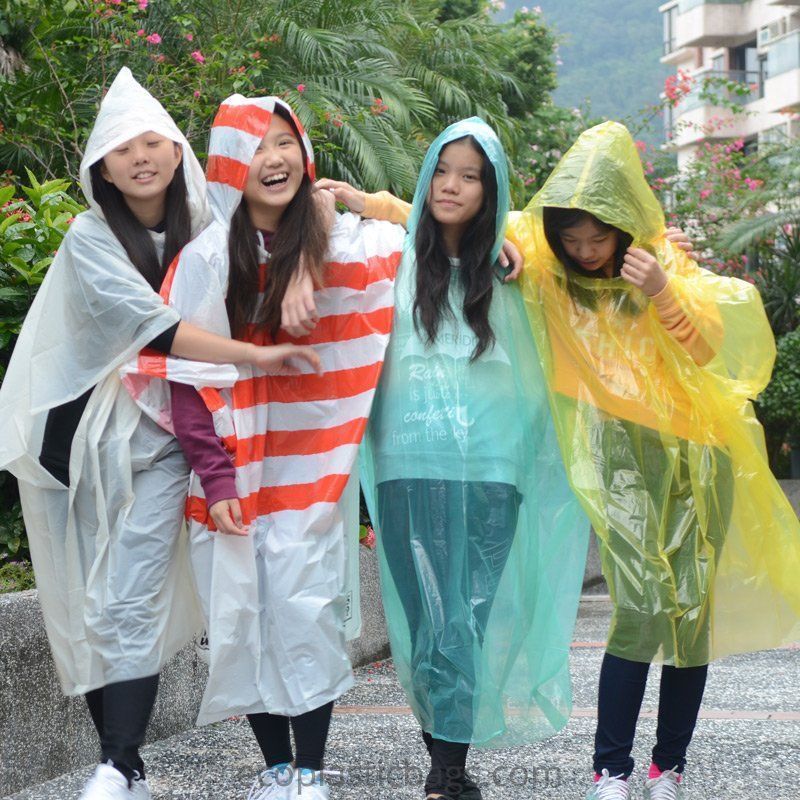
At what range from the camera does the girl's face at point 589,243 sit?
10.1 ft

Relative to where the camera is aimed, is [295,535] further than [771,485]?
No

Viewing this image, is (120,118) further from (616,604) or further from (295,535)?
(616,604)

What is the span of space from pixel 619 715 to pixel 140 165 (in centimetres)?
169

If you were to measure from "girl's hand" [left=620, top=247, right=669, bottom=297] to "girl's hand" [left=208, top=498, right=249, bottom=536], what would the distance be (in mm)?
1022

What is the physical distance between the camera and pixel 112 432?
2955mm

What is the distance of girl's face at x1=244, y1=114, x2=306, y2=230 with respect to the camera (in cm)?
301

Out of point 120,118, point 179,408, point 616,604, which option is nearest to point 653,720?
point 616,604

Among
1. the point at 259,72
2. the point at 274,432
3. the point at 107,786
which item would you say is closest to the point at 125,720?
the point at 107,786

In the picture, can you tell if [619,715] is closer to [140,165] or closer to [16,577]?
[140,165]

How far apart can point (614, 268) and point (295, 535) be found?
1005mm

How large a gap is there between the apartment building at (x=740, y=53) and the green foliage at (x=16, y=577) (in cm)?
2649

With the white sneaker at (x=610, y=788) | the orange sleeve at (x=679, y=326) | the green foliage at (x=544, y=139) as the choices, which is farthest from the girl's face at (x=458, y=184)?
the green foliage at (x=544, y=139)

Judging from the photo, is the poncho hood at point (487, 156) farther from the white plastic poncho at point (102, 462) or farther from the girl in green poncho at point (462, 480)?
the white plastic poncho at point (102, 462)

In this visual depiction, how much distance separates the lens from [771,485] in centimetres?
325
